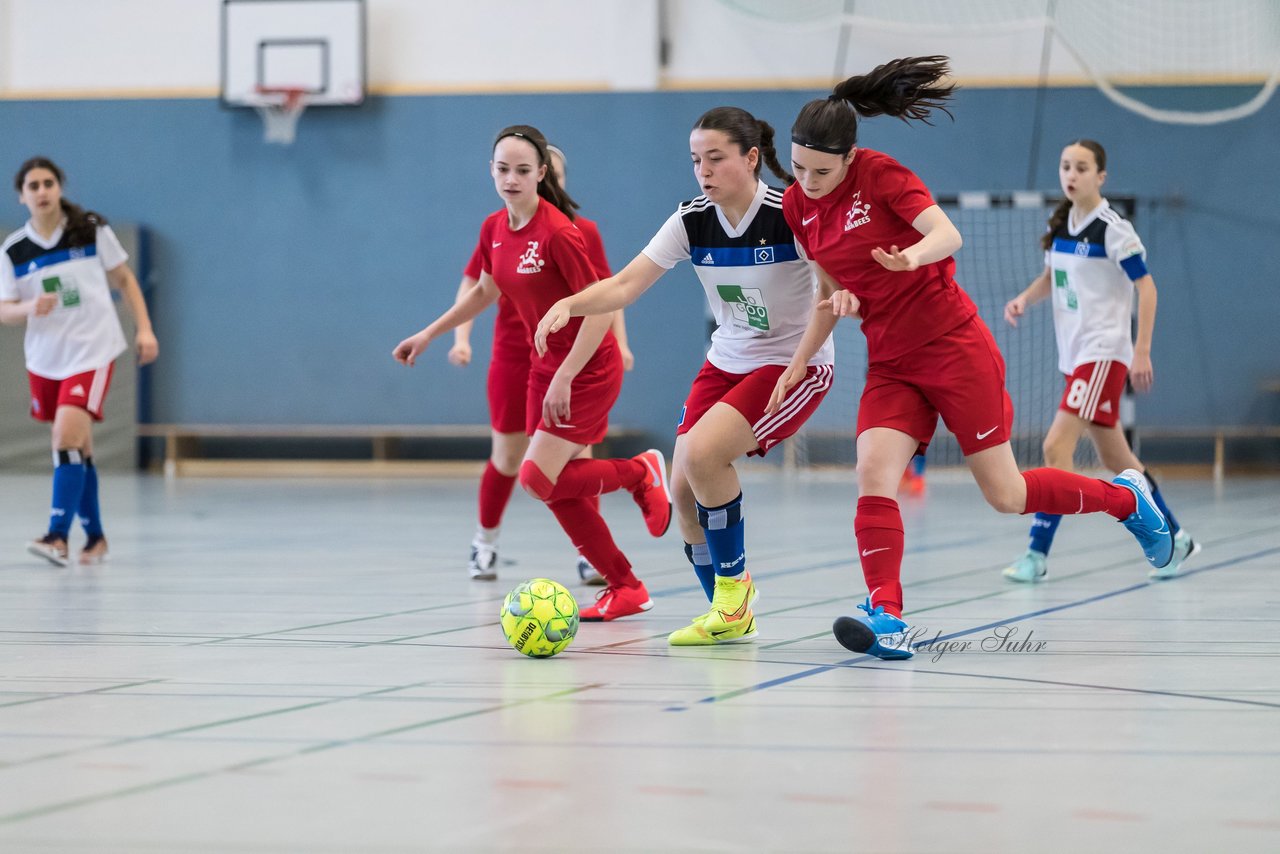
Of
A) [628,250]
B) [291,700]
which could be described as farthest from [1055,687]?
[628,250]

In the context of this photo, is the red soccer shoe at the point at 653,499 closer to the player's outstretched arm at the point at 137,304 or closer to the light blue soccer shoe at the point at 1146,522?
the light blue soccer shoe at the point at 1146,522

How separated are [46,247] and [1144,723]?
588 centimetres

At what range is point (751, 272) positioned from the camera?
442 centimetres

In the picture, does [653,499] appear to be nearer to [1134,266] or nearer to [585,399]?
[585,399]

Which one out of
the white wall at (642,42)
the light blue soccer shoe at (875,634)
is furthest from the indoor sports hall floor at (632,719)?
the white wall at (642,42)

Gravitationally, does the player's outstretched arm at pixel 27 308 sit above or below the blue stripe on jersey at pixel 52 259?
below

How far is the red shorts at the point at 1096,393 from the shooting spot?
6449 mm

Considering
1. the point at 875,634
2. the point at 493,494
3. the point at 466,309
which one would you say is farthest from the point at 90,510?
the point at 875,634

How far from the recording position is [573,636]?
166 inches

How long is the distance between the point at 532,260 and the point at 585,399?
0.51 metres

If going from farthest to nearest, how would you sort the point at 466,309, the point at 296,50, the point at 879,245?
the point at 296,50 < the point at 466,309 < the point at 879,245

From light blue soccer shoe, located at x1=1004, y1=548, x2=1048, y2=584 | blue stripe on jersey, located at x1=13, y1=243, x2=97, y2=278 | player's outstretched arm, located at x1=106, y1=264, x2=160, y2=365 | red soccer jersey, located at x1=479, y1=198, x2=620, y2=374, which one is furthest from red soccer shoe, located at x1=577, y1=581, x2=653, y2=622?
blue stripe on jersey, located at x1=13, y1=243, x2=97, y2=278

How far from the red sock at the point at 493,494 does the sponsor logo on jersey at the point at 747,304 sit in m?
2.23

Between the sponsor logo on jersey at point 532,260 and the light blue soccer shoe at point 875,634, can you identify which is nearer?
the light blue soccer shoe at point 875,634
